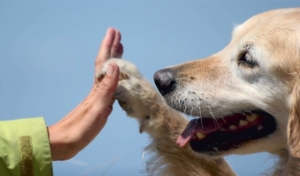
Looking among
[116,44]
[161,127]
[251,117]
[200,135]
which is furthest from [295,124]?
[116,44]

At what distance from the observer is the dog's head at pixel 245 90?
8.59 ft

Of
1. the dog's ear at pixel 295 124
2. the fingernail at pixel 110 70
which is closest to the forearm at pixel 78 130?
the fingernail at pixel 110 70

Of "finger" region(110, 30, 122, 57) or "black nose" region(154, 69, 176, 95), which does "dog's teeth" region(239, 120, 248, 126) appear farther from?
"finger" region(110, 30, 122, 57)

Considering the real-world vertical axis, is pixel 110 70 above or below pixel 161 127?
above

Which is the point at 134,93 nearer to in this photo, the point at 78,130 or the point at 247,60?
the point at 78,130

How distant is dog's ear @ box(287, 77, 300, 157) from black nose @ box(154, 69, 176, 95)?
0.70 meters

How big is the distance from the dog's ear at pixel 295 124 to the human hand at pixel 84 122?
3.30 ft

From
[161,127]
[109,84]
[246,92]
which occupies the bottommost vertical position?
[161,127]

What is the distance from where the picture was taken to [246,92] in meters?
2.71

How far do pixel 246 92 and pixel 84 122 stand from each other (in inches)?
38.2

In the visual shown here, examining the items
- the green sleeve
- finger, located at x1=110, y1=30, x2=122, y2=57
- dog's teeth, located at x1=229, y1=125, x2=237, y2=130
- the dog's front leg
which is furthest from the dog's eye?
the green sleeve

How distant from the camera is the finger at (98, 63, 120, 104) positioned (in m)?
2.61

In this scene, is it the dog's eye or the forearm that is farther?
the dog's eye

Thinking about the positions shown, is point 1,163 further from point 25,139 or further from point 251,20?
point 251,20
